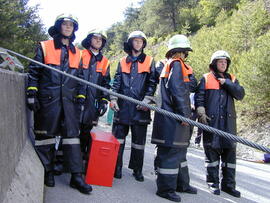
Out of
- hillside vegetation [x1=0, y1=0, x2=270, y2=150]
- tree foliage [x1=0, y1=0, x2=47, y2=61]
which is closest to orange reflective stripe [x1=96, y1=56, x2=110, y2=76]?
hillside vegetation [x1=0, y1=0, x2=270, y2=150]

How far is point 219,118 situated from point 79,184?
88.9 inches

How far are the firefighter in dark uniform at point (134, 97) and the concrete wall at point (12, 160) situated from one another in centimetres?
154

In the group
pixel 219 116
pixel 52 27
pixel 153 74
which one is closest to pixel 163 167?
pixel 219 116

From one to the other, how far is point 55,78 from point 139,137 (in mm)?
1622

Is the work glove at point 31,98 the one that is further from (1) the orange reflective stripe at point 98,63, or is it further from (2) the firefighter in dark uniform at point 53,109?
(1) the orange reflective stripe at point 98,63

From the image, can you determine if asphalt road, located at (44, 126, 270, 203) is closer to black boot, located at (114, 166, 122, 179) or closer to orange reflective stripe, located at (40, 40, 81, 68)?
black boot, located at (114, 166, 122, 179)

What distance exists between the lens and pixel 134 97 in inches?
179

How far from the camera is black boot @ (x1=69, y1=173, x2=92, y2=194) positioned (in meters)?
3.47

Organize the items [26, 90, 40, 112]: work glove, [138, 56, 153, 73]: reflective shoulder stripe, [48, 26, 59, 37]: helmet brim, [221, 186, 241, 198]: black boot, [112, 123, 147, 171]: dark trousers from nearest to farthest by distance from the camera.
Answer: [26, 90, 40, 112]: work glove, [48, 26, 59, 37]: helmet brim, [221, 186, 241, 198]: black boot, [112, 123, 147, 171]: dark trousers, [138, 56, 153, 73]: reflective shoulder stripe

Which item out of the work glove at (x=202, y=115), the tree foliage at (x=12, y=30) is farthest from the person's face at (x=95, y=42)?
the tree foliage at (x=12, y=30)

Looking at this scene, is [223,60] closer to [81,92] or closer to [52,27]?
[81,92]

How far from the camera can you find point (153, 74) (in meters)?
4.62

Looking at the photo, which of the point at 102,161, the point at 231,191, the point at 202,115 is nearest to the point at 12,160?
the point at 102,161

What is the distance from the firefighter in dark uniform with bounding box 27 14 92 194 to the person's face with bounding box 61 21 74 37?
16cm
